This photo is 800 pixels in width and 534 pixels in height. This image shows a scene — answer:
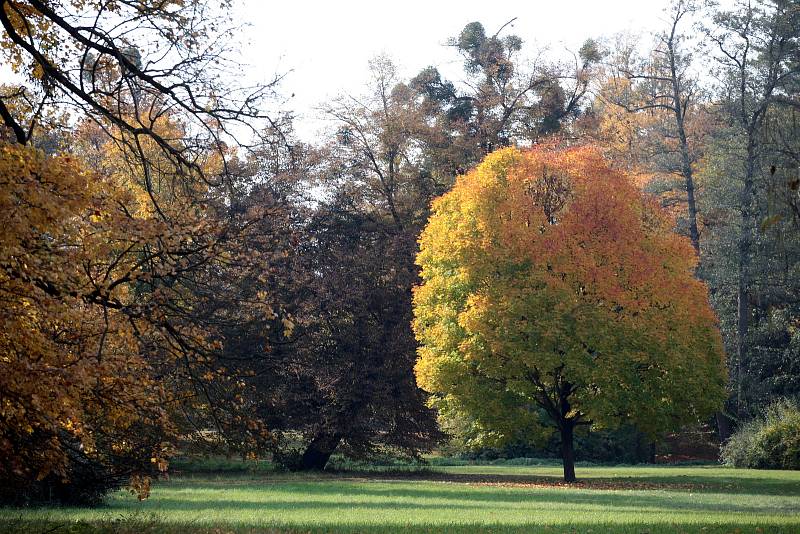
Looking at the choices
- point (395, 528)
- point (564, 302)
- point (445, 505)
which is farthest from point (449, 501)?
point (564, 302)

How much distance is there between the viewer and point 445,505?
18.6m

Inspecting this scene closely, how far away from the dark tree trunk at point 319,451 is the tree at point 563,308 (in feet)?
18.1

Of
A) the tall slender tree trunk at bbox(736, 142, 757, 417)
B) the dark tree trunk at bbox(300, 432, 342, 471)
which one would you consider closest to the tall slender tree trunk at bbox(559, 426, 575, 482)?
the dark tree trunk at bbox(300, 432, 342, 471)

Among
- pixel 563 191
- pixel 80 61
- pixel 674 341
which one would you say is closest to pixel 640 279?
pixel 674 341

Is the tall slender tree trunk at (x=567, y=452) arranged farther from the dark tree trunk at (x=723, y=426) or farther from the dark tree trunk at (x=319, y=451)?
the dark tree trunk at (x=723, y=426)

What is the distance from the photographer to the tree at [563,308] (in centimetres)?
2677

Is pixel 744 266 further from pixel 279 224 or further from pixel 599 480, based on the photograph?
pixel 279 224

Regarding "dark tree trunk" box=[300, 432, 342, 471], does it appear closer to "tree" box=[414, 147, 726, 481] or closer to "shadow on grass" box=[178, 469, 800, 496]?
"shadow on grass" box=[178, 469, 800, 496]

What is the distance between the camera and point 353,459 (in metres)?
33.4

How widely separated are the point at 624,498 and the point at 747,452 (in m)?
16.2

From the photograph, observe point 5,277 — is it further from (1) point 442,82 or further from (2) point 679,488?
(1) point 442,82

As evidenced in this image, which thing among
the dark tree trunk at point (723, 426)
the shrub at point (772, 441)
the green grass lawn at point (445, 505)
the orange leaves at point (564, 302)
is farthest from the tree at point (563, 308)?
the dark tree trunk at point (723, 426)

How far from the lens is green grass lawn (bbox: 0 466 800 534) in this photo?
13.0m

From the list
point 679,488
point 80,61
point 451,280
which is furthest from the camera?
point 451,280
